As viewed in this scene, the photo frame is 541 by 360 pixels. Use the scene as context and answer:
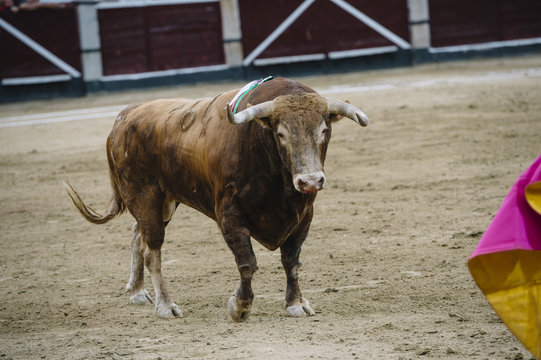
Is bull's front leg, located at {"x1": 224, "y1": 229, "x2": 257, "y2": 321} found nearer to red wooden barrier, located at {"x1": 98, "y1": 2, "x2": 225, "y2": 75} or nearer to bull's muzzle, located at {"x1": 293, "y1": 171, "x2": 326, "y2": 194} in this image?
bull's muzzle, located at {"x1": 293, "y1": 171, "x2": 326, "y2": 194}

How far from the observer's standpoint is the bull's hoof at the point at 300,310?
13.7 feet

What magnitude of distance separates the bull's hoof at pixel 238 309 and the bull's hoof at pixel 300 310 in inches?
9.4

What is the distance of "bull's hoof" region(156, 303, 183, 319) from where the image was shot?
174 inches

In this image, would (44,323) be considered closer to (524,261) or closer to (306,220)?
(306,220)

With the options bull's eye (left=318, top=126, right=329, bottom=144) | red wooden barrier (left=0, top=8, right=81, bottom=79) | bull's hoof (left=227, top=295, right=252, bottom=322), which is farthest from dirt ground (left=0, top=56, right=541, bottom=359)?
red wooden barrier (left=0, top=8, right=81, bottom=79)

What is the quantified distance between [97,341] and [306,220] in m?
1.27

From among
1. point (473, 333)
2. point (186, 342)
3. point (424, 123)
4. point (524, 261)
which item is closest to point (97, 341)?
point (186, 342)

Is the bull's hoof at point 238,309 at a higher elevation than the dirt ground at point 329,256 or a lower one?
higher

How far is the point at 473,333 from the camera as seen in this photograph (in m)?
3.67

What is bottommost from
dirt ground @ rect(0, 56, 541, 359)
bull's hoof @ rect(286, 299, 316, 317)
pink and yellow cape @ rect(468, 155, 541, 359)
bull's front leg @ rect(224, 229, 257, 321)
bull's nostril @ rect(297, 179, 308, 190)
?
dirt ground @ rect(0, 56, 541, 359)

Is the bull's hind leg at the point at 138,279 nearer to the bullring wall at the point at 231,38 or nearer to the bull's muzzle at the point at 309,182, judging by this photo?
the bull's muzzle at the point at 309,182

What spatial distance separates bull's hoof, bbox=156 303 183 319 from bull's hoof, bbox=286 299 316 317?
0.65 m

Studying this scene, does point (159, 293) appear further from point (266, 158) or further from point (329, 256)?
point (329, 256)

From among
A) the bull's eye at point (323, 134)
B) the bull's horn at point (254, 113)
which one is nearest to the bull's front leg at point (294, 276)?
the bull's eye at point (323, 134)
